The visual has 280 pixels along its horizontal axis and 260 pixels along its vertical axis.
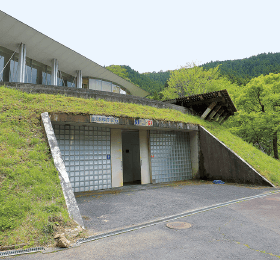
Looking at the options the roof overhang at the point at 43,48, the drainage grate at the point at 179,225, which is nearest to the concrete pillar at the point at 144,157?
the drainage grate at the point at 179,225

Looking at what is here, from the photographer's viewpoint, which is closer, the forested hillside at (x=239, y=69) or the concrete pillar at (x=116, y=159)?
the concrete pillar at (x=116, y=159)

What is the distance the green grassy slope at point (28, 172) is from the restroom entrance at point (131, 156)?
4.88 m

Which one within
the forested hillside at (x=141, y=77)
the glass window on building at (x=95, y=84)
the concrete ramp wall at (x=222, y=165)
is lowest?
the concrete ramp wall at (x=222, y=165)

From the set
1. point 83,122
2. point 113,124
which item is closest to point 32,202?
point 83,122

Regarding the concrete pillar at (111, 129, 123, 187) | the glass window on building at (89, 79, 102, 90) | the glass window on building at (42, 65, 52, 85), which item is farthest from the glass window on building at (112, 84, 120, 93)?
the concrete pillar at (111, 129, 123, 187)

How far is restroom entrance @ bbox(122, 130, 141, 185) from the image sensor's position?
1340cm

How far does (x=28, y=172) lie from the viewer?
15.8 ft

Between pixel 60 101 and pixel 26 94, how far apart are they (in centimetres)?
136

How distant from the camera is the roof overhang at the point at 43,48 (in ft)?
42.1

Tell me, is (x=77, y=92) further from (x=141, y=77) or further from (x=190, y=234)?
(x=141, y=77)

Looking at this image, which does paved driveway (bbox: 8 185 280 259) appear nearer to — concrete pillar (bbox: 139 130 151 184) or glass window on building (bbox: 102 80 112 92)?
concrete pillar (bbox: 139 130 151 184)

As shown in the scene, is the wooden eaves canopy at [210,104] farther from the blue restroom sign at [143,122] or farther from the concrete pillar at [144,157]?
Result: the blue restroom sign at [143,122]

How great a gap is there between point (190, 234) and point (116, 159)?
20.8ft

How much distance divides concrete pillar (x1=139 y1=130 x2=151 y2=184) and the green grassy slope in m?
2.85
